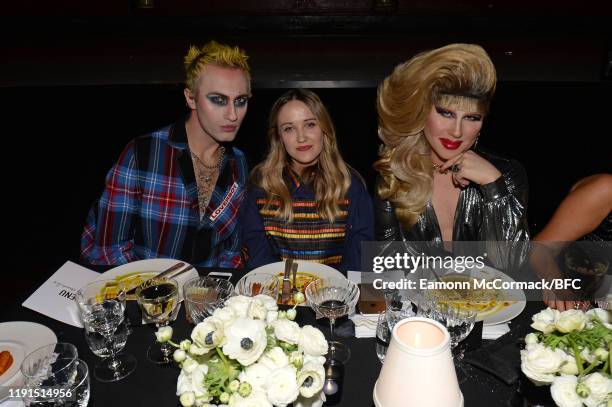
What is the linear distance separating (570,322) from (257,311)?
0.79m

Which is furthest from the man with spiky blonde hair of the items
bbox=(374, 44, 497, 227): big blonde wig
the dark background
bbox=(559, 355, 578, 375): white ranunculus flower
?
bbox=(559, 355, 578, 375): white ranunculus flower

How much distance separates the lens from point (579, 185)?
99.7 inches

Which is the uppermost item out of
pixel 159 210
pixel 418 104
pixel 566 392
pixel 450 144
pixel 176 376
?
pixel 418 104

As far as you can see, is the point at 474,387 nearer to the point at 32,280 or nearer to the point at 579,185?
the point at 579,185

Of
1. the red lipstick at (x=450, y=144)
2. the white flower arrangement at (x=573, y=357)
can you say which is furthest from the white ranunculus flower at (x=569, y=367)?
the red lipstick at (x=450, y=144)

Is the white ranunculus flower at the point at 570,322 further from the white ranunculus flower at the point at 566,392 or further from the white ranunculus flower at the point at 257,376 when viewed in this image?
the white ranunculus flower at the point at 257,376

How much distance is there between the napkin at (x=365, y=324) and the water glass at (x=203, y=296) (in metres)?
0.47

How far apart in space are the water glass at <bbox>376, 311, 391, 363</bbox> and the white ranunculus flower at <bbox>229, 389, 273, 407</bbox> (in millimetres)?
631

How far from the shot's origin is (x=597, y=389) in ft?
3.79

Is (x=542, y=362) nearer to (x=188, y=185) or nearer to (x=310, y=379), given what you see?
(x=310, y=379)

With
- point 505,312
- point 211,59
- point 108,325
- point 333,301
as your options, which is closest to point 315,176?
point 211,59

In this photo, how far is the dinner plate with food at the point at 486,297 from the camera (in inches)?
71.3

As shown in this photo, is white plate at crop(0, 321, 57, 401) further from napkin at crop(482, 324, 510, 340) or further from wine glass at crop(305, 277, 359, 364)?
napkin at crop(482, 324, 510, 340)

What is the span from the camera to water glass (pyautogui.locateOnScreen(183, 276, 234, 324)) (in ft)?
5.63
